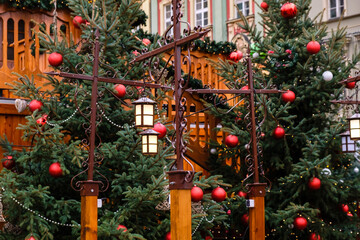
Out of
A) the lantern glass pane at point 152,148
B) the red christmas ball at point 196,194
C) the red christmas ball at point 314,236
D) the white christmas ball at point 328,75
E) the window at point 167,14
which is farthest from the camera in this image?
the window at point 167,14

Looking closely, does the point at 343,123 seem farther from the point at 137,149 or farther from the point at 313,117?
the point at 137,149

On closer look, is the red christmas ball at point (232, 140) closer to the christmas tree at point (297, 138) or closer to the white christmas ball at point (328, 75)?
the christmas tree at point (297, 138)

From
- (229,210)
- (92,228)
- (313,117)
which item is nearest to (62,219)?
(92,228)

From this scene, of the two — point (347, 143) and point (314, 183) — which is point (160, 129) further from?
point (347, 143)

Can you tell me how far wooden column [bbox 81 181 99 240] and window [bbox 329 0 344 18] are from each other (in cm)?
1920

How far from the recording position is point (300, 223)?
11148mm

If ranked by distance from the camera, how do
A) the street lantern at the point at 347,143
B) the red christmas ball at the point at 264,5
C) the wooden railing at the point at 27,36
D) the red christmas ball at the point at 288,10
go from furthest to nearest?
the red christmas ball at the point at 264,5
the red christmas ball at the point at 288,10
the wooden railing at the point at 27,36
the street lantern at the point at 347,143

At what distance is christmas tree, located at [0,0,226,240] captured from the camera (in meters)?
9.33

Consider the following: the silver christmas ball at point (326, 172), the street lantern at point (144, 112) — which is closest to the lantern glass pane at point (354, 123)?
the silver christmas ball at point (326, 172)

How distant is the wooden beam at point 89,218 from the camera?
8672mm

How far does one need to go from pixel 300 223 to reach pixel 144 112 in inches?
169

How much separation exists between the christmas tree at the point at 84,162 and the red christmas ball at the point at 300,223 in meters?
1.60

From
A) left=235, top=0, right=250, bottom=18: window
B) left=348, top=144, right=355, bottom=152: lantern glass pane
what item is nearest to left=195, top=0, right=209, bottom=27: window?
left=235, top=0, right=250, bottom=18: window

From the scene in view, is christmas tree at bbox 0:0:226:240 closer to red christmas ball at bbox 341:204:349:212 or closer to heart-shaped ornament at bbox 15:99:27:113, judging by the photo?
heart-shaped ornament at bbox 15:99:27:113
